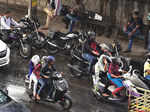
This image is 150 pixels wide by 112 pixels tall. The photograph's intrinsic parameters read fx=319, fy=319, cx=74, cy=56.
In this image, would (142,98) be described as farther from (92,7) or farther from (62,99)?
(92,7)

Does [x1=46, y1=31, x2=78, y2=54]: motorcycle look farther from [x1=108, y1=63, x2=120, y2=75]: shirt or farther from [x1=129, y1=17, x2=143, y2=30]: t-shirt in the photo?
[x1=108, y1=63, x2=120, y2=75]: shirt

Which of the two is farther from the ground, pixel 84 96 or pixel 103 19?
pixel 103 19

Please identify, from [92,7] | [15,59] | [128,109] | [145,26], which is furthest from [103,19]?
[128,109]

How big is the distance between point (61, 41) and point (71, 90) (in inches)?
109

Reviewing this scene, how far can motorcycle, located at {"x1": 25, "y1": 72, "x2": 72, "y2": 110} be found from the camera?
9.43 metres

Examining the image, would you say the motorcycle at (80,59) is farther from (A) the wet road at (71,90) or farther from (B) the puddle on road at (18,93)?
(B) the puddle on road at (18,93)

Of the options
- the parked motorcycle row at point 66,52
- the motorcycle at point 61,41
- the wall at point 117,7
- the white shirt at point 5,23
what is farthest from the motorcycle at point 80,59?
the wall at point 117,7

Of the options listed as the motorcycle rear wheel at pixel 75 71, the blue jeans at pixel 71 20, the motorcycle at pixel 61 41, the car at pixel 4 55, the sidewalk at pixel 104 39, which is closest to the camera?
the car at pixel 4 55

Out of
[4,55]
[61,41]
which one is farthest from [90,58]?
[4,55]

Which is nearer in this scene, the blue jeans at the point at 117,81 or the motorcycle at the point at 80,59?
the blue jeans at the point at 117,81

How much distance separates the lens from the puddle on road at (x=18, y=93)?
1029 cm

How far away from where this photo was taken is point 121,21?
15.3 meters

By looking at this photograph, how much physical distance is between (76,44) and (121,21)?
362 cm

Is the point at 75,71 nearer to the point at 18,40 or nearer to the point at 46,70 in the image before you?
the point at 46,70
